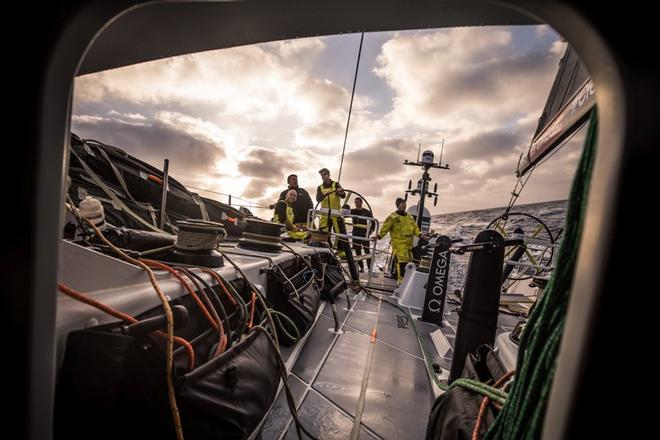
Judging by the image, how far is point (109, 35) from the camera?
1327 mm

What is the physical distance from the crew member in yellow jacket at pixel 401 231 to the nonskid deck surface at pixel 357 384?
3288 millimetres

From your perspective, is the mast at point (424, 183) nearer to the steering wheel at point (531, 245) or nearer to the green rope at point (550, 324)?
the steering wheel at point (531, 245)

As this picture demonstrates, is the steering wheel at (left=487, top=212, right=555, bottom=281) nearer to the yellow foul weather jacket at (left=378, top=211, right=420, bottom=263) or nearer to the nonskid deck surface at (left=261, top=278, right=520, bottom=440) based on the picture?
the nonskid deck surface at (left=261, top=278, right=520, bottom=440)

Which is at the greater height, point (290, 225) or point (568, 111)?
point (568, 111)

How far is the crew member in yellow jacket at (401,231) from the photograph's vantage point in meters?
6.03

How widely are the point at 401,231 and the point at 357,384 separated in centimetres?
461

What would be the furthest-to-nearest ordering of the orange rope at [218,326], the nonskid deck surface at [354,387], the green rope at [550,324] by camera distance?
the nonskid deck surface at [354,387] → the orange rope at [218,326] → the green rope at [550,324]

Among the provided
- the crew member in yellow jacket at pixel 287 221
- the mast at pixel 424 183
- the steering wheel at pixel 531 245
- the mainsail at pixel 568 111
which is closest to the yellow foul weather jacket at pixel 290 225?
the crew member in yellow jacket at pixel 287 221

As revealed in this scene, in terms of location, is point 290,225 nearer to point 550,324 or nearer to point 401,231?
point 401,231

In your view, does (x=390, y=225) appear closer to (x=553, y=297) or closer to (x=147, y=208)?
(x=147, y=208)

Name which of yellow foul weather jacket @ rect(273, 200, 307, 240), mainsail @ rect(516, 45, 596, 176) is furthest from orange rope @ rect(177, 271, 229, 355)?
yellow foul weather jacket @ rect(273, 200, 307, 240)

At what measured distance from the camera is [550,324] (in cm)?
48

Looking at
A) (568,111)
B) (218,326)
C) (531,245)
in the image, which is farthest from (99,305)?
(531,245)

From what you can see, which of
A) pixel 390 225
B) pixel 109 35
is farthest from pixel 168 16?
pixel 390 225
